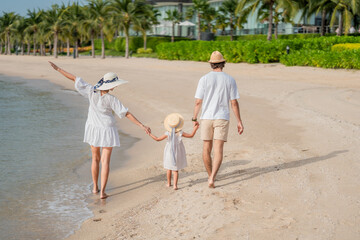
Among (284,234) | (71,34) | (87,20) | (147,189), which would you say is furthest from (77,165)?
(71,34)

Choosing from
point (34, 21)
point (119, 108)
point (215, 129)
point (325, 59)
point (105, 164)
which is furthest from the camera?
point (34, 21)

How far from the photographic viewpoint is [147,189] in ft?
23.1

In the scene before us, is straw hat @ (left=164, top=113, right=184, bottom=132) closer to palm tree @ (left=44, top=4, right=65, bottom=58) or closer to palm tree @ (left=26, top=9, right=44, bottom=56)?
palm tree @ (left=44, top=4, right=65, bottom=58)

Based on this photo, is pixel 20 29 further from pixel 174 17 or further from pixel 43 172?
pixel 43 172

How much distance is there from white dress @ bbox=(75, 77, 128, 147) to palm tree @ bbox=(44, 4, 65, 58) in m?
59.4

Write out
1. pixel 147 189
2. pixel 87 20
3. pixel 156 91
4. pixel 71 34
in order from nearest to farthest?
pixel 147 189 < pixel 156 91 < pixel 87 20 < pixel 71 34

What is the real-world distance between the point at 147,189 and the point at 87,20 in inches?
2078

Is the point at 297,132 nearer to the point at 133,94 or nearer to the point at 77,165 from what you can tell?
the point at 77,165

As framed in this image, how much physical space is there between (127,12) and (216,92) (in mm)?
46905

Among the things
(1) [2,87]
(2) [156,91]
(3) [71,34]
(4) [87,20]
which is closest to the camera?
(2) [156,91]

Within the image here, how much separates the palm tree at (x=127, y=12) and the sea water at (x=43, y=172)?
34339 millimetres

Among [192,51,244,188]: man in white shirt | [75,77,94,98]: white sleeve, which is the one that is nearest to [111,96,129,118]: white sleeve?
[75,77,94,98]: white sleeve

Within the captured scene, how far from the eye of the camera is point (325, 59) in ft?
74.7

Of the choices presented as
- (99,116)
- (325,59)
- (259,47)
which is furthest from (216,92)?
(259,47)
